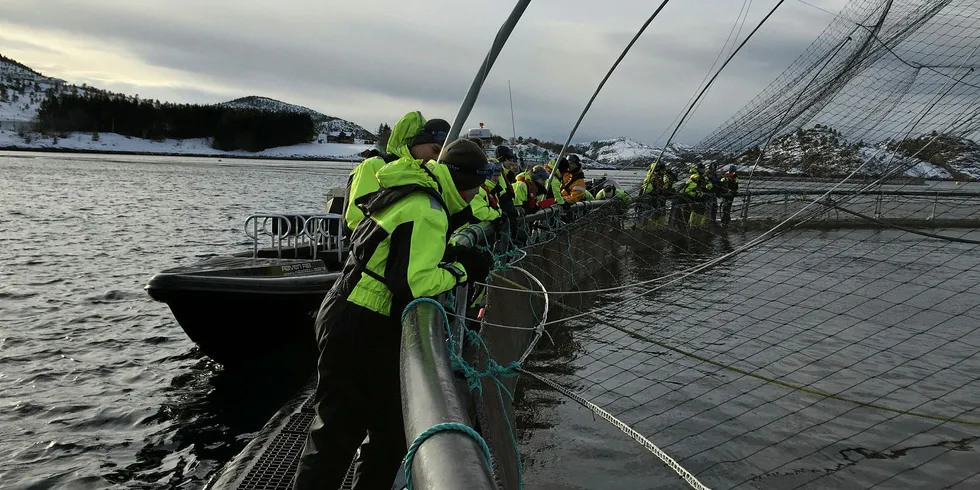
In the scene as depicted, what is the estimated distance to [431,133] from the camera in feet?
12.7

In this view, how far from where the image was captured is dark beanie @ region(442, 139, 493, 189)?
299 cm

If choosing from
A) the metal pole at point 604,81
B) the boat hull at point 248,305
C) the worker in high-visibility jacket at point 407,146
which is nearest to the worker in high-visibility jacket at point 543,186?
the metal pole at point 604,81

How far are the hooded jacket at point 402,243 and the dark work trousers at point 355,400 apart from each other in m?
0.09

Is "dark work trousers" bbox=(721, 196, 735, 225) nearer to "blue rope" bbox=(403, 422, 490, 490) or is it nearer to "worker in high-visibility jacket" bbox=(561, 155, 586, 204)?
"worker in high-visibility jacket" bbox=(561, 155, 586, 204)

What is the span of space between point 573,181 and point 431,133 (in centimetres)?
978

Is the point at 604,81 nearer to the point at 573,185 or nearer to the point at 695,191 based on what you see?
the point at 573,185

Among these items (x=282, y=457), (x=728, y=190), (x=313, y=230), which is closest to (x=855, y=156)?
(x=728, y=190)

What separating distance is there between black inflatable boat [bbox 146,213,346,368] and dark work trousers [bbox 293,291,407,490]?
18.2 feet

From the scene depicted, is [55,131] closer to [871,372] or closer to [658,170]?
[658,170]

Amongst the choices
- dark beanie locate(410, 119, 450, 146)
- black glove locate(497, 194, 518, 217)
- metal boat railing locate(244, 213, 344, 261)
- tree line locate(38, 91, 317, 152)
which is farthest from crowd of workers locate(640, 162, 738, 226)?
tree line locate(38, 91, 317, 152)

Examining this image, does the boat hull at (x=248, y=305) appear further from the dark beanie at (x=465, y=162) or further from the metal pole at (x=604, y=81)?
the dark beanie at (x=465, y=162)

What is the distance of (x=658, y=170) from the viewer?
58.9ft

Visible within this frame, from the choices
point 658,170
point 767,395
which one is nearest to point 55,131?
point 658,170

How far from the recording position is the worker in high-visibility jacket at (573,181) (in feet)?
43.0
